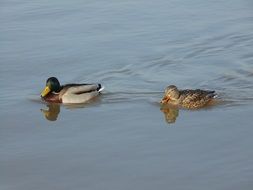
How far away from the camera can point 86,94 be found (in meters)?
14.1

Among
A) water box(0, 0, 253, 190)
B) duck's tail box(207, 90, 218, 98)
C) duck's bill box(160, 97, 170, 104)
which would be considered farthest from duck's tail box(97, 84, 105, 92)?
duck's tail box(207, 90, 218, 98)

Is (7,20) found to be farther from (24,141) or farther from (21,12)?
(24,141)

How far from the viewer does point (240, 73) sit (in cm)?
1459

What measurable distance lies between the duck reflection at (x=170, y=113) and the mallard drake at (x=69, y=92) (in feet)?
4.46

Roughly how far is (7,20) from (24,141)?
8549 millimetres

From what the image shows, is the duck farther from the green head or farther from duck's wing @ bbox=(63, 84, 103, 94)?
the green head

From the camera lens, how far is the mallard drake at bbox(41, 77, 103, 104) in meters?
14.0

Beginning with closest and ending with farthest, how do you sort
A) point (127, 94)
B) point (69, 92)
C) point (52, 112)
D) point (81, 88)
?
point (52, 112), point (127, 94), point (81, 88), point (69, 92)

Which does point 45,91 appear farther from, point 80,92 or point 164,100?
point 164,100

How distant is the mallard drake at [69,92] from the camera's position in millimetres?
14008

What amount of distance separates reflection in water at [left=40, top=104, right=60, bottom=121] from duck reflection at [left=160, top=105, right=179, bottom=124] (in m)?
1.78

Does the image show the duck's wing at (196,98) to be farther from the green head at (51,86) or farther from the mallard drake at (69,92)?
the green head at (51,86)

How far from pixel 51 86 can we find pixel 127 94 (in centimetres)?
134

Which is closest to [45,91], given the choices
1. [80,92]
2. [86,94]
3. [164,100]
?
[80,92]
